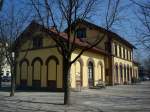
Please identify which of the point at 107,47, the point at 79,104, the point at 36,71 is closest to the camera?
the point at 79,104

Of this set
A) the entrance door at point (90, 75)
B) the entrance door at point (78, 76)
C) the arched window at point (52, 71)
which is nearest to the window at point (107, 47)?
the entrance door at point (90, 75)

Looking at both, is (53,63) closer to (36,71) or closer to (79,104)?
(36,71)

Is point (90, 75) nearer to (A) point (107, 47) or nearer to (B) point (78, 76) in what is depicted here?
(B) point (78, 76)

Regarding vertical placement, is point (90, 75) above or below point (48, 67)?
below

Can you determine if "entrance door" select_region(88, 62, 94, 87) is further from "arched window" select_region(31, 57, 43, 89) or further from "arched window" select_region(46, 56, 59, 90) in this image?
"arched window" select_region(31, 57, 43, 89)

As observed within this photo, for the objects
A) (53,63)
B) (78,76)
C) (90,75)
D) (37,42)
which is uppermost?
(37,42)

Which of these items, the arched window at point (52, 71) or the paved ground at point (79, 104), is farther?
the arched window at point (52, 71)

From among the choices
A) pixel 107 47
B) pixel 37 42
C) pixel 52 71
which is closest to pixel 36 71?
pixel 52 71

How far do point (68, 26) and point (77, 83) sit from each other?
14.8 metres

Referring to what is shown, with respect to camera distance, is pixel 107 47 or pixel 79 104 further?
pixel 107 47

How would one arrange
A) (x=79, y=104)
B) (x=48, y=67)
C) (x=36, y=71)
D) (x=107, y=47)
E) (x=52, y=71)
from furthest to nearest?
(x=107, y=47)
(x=36, y=71)
(x=48, y=67)
(x=52, y=71)
(x=79, y=104)

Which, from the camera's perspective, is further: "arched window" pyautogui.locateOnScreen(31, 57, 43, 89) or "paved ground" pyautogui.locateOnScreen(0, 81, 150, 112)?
"arched window" pyautogui.locateOnScreen(31, 57, 43, 89)

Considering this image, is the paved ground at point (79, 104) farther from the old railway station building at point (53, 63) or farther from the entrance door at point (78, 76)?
the entrance door at point (78, 76)

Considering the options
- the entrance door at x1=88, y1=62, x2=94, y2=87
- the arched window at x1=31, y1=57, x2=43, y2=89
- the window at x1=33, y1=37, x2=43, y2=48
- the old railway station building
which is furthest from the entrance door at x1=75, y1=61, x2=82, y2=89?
the window at x1=33, y1=37, x2=43, y2=48
